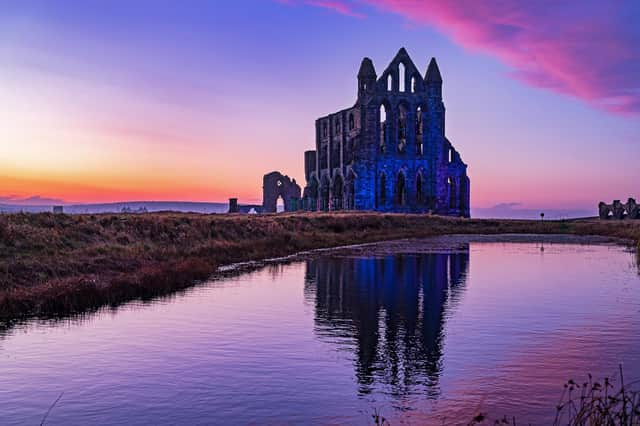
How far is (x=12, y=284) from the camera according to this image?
60.2 feet

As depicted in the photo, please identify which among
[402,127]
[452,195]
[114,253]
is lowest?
[114,253]

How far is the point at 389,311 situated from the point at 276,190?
92.4m

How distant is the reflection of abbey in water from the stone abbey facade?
53405mm

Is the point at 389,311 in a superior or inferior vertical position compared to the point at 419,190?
inferior

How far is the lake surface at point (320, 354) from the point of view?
31.7 ft

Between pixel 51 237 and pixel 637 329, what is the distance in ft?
67.4

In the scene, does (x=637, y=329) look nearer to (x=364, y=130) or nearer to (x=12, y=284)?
(x=12, y=284)

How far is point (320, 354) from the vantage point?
42.8ft

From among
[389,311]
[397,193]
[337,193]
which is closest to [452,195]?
[397,193]

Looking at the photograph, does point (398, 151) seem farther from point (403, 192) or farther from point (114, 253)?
point (114, 253)

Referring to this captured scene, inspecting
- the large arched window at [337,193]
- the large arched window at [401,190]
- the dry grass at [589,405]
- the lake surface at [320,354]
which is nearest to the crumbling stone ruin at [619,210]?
the large arched window at [401,190]

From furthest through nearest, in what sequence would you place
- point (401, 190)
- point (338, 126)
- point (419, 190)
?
point (338, 126), point (401, 190), point (419, 190)

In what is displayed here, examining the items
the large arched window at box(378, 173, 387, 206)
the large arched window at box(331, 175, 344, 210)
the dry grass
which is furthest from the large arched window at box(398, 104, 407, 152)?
the dry grass

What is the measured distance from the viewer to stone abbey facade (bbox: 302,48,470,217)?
287 ft
